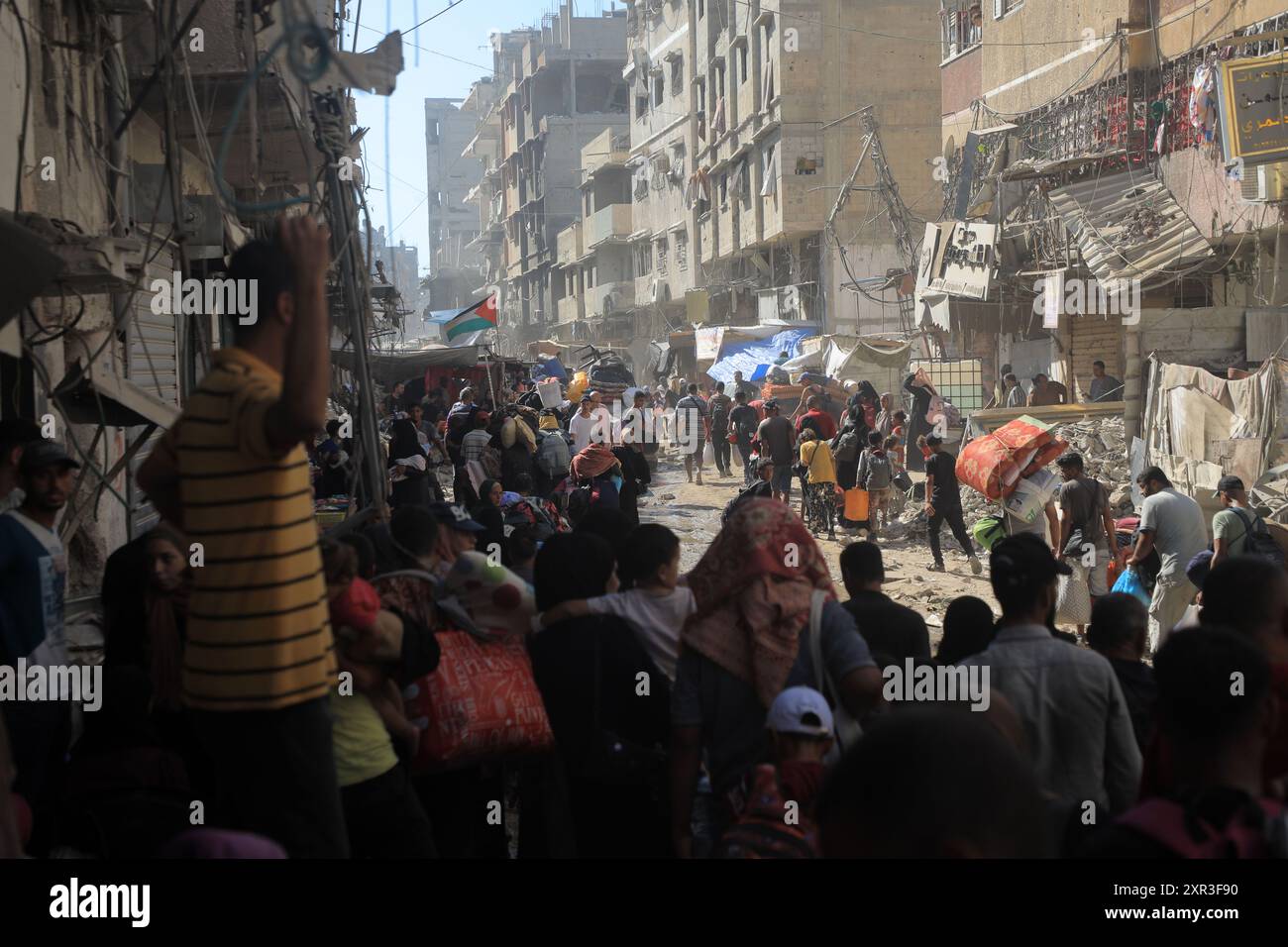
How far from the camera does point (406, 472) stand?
9.45m

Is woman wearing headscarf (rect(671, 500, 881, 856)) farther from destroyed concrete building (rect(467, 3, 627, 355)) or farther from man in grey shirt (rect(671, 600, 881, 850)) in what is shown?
destroyed concrete building (rect(467, 3, 627, 355))

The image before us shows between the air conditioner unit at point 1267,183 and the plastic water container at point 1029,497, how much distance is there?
7388mm

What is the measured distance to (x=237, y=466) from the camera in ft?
8.38

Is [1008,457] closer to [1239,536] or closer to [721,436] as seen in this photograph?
[1239,536]

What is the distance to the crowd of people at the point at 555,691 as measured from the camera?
7.13 ft

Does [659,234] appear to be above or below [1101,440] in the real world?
above

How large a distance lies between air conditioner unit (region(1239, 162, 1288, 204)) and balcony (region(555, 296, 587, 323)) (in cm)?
4895

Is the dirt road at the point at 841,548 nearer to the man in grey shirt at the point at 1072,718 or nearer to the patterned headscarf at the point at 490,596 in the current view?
the patterned headscarf at the point at 490,596

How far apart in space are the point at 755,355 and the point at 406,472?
2288 centimetres

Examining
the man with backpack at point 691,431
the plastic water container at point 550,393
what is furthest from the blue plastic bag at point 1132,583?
the plastic water container at point 550,393

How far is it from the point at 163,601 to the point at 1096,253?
17.2 meters

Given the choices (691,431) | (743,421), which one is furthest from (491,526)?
(691,431)
